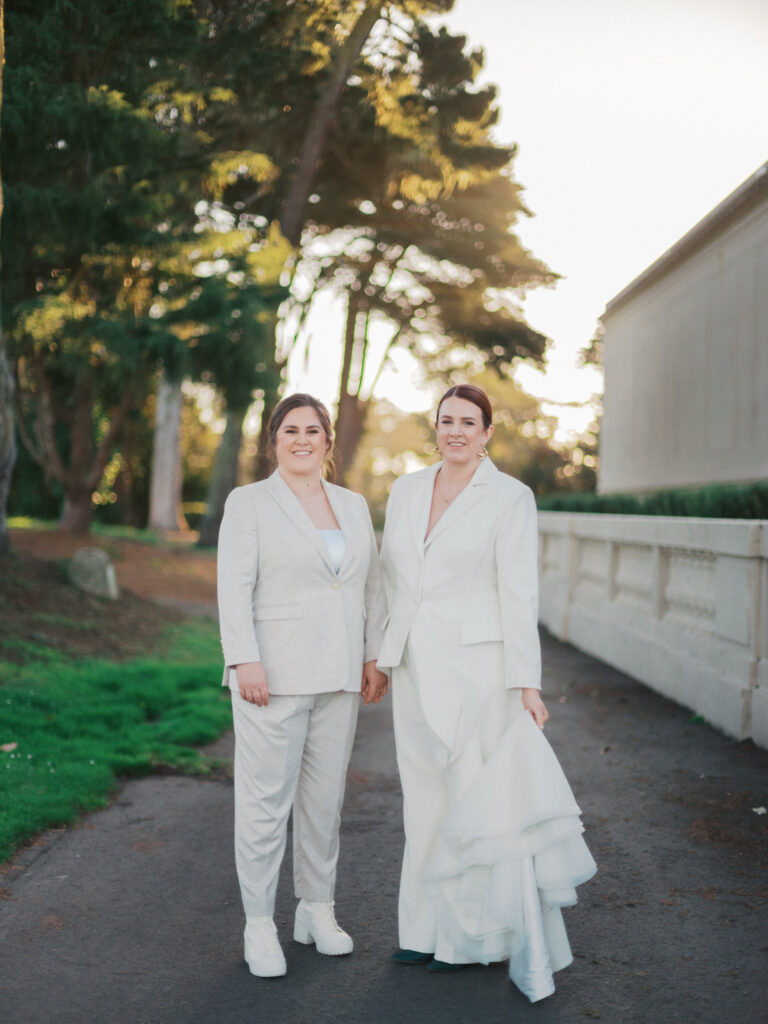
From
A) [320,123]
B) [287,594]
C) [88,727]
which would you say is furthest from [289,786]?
[320,123]

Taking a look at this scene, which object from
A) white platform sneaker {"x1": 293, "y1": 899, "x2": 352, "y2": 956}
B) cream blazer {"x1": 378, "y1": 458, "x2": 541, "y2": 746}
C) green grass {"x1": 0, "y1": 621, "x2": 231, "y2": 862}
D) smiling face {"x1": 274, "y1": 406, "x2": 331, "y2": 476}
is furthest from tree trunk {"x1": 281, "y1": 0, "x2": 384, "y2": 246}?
white platform sneaker {"x1": 293, "y1": 899, "x2": 352, "y2": 956}

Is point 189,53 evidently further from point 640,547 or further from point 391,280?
point 391,280

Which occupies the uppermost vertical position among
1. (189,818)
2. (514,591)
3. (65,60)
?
(65,60)

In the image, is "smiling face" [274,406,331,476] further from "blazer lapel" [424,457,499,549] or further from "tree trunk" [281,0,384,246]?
"tree trunk" [281,0,384,246]

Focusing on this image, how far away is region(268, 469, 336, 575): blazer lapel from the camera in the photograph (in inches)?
155

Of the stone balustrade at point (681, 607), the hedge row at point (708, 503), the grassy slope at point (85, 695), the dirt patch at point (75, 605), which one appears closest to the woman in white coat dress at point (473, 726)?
the grassy slope at point (85, 695)

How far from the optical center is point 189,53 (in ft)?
43.5

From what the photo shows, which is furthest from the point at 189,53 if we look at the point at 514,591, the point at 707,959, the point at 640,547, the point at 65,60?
the point at 707,959

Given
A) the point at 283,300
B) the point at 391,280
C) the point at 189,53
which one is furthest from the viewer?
the point at 391,280

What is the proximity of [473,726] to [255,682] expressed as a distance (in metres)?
0.78

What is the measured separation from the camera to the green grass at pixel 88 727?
5.68 meters

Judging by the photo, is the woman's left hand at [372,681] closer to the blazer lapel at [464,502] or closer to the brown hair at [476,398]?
the blazer lapel at [464,502]

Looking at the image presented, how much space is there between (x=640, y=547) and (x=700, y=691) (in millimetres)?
2520

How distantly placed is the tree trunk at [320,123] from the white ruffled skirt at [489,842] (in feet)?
46.4
